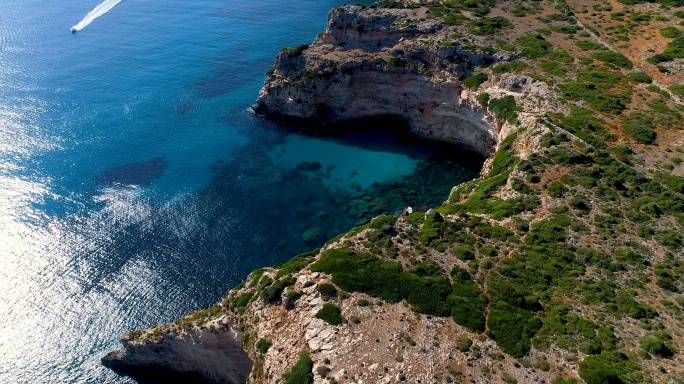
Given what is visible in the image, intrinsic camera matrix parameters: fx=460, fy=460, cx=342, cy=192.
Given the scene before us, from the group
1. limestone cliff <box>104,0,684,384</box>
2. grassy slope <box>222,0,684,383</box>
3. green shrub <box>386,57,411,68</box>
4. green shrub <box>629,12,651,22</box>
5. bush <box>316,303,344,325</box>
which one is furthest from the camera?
green shrub <box>386,57,411,68</box>

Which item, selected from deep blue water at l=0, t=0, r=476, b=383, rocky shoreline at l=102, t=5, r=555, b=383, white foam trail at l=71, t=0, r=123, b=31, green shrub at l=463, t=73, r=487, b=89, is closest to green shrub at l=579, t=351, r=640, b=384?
deep blue water at l=0, t=0, r=476, b=383

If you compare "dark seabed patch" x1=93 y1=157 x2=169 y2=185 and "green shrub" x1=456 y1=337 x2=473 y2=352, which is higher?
"green shrub" x1=456 y1=337 x2=473 y2=352

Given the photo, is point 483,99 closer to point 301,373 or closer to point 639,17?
point 639,17

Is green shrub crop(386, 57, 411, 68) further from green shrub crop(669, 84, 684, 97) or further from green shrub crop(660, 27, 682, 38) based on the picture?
green shrub crop(660, 27, 682, 38)

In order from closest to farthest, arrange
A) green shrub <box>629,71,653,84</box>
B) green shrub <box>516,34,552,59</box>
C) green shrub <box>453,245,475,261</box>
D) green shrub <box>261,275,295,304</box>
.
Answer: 1. green shrub <box>261,275,295,304</box>
2. green shrub <box>453,245,475,261</box>
3. green shrub <box>629,71,653,84</box>
4. green shrub <box>516,34,552,59</box>

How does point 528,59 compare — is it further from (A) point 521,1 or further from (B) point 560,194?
(B) point 560,194

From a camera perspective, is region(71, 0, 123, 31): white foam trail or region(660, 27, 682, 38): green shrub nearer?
region(660, 27, 682, 38): green shrub

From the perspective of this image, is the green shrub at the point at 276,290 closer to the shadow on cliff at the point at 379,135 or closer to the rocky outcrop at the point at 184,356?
the rocky outcrop at the point at 184,356

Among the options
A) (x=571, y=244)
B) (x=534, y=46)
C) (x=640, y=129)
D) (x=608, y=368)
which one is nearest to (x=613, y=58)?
(x=534, y=46)
